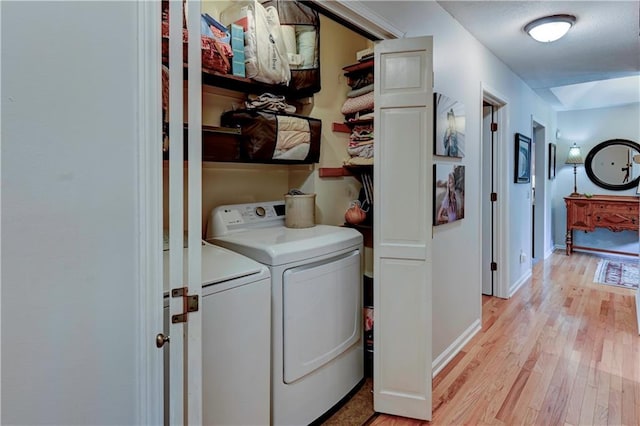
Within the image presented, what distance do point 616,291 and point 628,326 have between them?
1.15 meters

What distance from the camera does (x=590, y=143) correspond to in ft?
19.7

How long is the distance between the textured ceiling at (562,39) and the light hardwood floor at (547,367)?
7.83 ft

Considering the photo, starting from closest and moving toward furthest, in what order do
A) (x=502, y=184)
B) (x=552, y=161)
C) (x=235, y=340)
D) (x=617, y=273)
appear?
1. (x=235, y=340)
2. (x=502, y=184)
3. (x=617, y=273)
4. (x=552, y=161)

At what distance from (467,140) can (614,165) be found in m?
4.52

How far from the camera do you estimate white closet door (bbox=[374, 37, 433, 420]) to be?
6.20 feet

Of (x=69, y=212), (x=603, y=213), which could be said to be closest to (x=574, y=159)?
(x=603, y=213)

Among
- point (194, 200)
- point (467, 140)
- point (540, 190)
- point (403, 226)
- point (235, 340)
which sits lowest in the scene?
point (235, 340)

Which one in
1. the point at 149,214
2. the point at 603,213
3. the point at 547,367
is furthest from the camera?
the point at 603,213

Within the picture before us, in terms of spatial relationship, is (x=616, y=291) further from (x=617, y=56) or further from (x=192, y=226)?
(x=192, y=226)

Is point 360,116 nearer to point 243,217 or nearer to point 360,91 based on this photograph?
point 360,91

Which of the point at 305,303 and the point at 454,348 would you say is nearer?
the point at 305,303

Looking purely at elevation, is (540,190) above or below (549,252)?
above

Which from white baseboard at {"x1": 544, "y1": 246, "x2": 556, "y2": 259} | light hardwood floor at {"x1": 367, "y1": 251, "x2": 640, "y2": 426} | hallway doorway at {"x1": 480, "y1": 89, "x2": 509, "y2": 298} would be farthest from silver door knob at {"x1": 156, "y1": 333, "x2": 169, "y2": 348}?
white baseboard at {"x1": 544, "y1": 246, "x2": 556, "y2": 259}

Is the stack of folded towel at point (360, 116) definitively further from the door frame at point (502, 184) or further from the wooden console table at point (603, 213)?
the wooden console table at point (603, 213)
